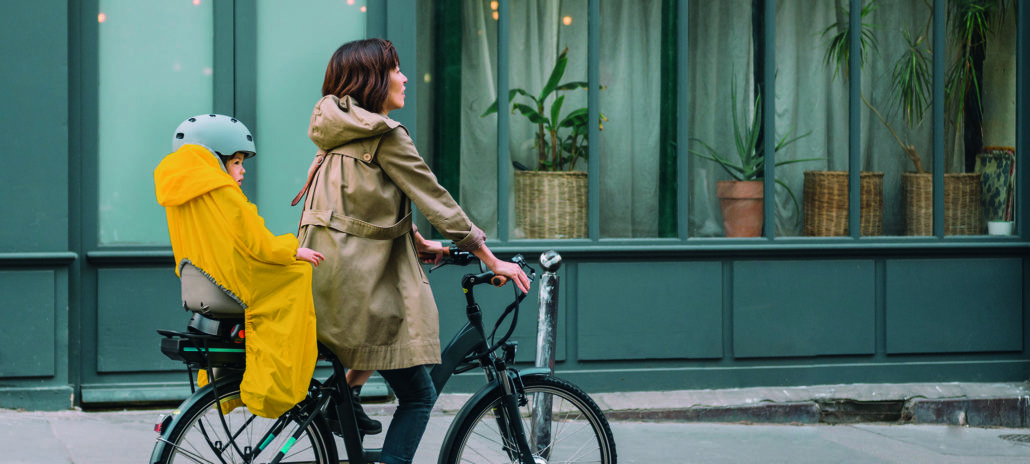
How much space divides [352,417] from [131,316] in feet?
9.85

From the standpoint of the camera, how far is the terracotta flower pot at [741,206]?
7.18m

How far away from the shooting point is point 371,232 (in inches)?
143

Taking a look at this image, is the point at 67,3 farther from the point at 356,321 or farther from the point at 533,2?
the point at 356,321

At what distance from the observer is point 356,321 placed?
11.9ft

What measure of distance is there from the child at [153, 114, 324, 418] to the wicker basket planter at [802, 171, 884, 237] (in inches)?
183

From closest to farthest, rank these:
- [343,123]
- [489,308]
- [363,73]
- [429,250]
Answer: [343,123]
[363,73]
[429,250]
[489,308]

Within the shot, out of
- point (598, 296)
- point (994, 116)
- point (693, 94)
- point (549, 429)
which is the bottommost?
point (549, 429)

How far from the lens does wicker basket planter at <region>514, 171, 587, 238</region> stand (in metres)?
6.93

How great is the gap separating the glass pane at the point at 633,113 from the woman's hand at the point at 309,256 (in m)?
3.76

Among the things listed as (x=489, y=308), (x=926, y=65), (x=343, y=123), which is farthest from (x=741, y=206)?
(x=343, y=123)

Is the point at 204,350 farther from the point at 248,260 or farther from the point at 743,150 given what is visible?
the point at 743,150

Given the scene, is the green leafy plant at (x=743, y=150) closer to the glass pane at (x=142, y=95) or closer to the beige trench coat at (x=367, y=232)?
the glass pane at (x=142, y=95)

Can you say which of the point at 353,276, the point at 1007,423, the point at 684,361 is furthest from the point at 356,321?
the point at 1007,423

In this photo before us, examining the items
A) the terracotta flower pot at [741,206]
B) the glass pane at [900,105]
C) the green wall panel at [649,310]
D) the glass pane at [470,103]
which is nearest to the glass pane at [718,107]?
the terracotta flower pot at [741,206]
